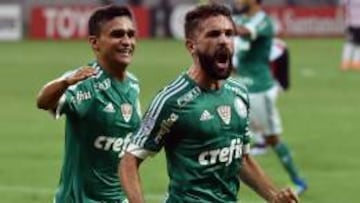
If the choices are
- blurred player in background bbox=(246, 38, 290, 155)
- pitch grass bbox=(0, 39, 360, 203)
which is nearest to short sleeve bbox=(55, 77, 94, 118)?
pitch grass bbox=(0, 39, 360, 203)

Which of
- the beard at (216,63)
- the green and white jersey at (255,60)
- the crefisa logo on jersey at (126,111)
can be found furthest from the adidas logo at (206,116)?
the green and white jersey at (255,60)

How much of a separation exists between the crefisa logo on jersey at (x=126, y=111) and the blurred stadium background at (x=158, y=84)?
17.6 feet

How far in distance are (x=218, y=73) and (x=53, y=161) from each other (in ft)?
32.5

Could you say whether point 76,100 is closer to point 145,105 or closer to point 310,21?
point 145,105

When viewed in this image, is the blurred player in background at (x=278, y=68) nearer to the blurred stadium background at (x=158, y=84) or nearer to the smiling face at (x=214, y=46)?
the blurred stadium background at (x=158, y=84)

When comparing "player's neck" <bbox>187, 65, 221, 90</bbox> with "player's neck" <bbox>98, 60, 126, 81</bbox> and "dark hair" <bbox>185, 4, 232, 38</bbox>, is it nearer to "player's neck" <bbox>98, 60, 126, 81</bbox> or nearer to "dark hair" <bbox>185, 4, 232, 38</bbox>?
"dark hair" <bbox>185, 4, 232, 38</bbox>

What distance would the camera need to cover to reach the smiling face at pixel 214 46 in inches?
273

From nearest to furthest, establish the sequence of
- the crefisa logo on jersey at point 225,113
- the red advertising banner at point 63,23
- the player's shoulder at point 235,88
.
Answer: the crefisa logo on jersey at point 225,113 → the player's shoulder at point 235,88 → the red advertising banner at point 63,23

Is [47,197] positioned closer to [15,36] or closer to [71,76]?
[71,76]

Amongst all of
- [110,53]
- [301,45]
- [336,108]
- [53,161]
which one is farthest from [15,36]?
[110,53]

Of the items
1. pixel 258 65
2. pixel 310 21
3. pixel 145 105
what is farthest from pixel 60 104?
pixel 310 21

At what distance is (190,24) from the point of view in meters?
7.18

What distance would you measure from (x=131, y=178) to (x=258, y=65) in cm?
894

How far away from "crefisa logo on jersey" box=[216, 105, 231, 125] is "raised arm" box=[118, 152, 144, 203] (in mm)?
546
